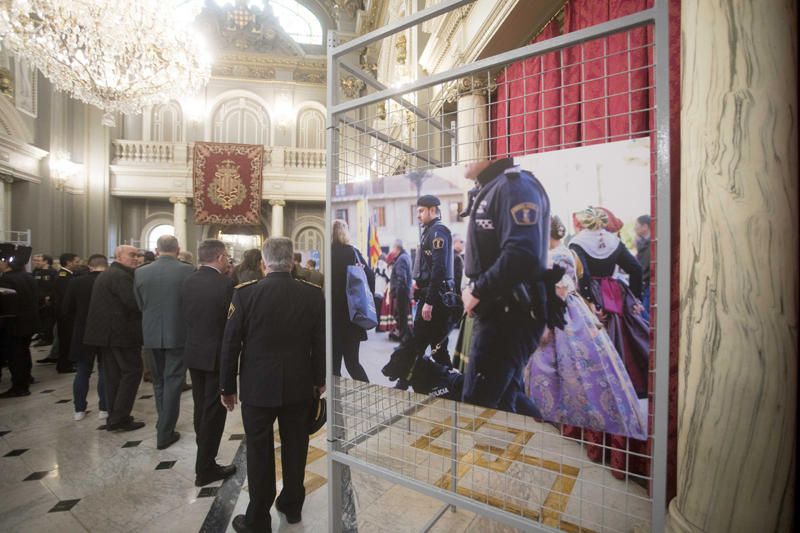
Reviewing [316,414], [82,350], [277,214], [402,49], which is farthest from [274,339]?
[277,214]

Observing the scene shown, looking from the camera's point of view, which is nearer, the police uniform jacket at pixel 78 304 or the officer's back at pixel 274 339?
the officer's back at pixel 274 339

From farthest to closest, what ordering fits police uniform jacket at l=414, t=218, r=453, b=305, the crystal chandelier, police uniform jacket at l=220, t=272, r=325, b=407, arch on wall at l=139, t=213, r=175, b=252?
1. arch on wall at l=139, t=213, r=175, b=252
2. the crystal chandelier
3. police uniform jacket at l=220, t=272, r=325, b=407
4. police uniform jacket at l=414, t=218, r=453, b=305

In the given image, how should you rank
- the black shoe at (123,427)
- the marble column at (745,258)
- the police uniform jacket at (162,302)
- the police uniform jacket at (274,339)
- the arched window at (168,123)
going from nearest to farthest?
the marble column at (745,258)
the police uniform jacket at (274,339)
the police uniform jacket at (162,302)
the black shoe at (123,427)
the arched window at (168,123)

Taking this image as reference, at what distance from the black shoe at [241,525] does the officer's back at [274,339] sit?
632 mm

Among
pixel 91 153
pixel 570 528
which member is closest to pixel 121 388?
pixel 570 528

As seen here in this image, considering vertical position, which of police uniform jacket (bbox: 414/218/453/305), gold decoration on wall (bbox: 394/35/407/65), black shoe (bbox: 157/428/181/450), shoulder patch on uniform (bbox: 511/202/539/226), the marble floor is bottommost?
the marble floor

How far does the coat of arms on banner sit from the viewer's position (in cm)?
1077

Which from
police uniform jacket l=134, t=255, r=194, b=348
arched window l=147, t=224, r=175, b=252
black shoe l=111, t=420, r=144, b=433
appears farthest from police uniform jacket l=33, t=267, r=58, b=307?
arched window l=147, t=224, r=175, b=252

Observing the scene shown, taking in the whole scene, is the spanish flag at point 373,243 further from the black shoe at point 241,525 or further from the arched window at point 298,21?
the arched window at point 298,21

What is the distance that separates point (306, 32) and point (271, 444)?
14172 millimetres

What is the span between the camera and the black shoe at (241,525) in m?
1.94

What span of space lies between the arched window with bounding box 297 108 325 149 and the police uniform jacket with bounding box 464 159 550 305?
11.9 m

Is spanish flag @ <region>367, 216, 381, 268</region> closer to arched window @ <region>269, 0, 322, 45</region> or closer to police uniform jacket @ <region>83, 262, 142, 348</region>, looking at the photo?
police uniform jacket @ <region>83, 262, 142, 348</region>

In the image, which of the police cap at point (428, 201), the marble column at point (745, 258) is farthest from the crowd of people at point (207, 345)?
the marble column at point (745, 258)
